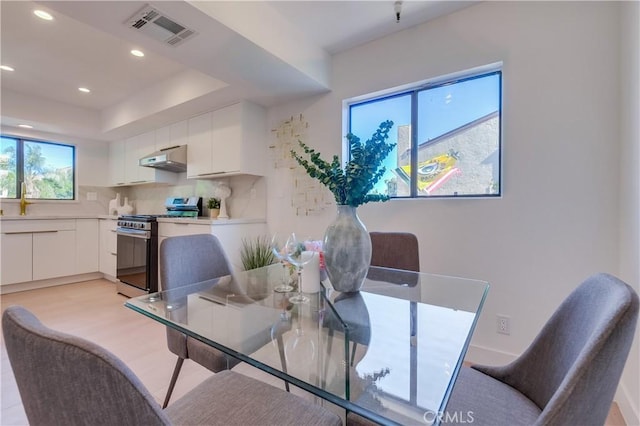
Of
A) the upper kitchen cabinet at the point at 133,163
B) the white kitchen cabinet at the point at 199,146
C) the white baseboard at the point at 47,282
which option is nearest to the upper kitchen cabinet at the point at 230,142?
the white kitchen cabinet at the point at 199,146

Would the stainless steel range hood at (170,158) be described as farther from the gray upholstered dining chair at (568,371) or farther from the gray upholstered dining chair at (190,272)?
the gray upholstered dining chair at (568,371)

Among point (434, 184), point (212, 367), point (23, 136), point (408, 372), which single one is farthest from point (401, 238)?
point (23, 136)

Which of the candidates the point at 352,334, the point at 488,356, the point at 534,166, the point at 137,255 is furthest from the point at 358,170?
the point at 137,255

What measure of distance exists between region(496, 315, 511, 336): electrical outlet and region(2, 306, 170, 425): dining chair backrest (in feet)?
7.25

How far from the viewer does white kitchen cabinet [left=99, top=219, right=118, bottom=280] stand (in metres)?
3.97

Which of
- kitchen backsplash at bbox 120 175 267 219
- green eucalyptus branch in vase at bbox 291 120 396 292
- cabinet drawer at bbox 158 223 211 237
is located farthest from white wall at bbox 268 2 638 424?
cabinet drawer at bbox 158 223 211 237

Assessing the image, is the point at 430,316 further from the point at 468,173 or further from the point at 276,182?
the point at 276,182

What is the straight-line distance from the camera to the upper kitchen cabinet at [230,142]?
3.03 metres

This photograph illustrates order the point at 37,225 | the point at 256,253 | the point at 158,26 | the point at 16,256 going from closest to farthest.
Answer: the point at 158,26 → the point at 256,253 → the point at 16,256 → the point at 37,225

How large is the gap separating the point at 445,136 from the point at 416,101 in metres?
0.40

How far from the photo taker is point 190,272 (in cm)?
151

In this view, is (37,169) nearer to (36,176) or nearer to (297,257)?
(36,176)

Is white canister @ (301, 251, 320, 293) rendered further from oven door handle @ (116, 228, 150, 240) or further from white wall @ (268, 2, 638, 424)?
oven door handle @ (116, 228, 150, 240)

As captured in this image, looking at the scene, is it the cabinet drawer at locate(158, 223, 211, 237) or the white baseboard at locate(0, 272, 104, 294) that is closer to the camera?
the cabinet drawer at locate(158, 223, 211, 237)
